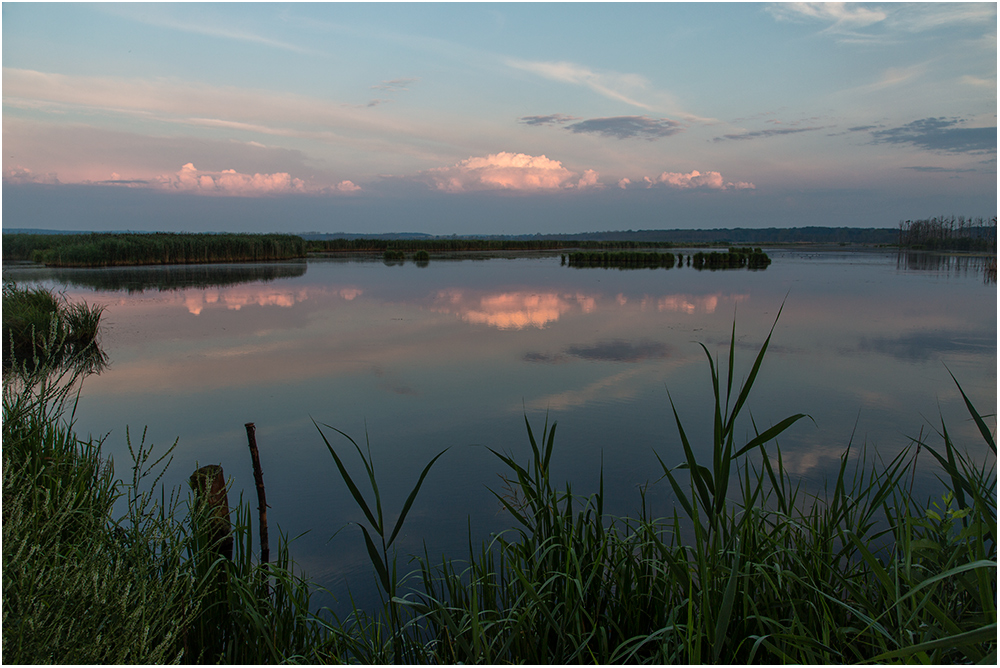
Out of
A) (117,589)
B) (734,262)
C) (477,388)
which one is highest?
(734,262)

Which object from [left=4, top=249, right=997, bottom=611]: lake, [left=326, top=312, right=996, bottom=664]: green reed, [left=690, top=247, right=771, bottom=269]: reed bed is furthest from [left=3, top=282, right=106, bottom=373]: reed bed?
[left=690, top=247, right=771, bottom=269]: reed bed

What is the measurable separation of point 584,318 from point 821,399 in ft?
19.2

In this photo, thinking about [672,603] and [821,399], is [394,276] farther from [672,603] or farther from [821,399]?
[672,603]

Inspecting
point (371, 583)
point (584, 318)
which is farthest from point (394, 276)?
point (371, 583)

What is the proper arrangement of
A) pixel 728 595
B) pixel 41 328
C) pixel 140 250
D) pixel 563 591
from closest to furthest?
pixel 728 595, pixel 563 591, pixel 41 328, pixel 140 250

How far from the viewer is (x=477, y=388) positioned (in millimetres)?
6758

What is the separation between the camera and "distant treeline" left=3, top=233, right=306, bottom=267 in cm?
→ 2508

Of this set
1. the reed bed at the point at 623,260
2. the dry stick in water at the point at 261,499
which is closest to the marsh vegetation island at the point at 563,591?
the dry stick in water at the point at 261,499

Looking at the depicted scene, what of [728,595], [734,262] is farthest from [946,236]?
[728,595]

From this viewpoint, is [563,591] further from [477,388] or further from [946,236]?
[946,236]

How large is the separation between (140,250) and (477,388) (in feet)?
83.7

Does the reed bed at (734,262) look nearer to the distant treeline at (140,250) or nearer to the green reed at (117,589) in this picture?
the distant treeline at (140,250)

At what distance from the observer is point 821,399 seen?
246 inches

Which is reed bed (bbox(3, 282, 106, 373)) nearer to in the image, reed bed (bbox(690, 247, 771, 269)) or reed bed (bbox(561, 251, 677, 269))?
reed bed (bbox(561, 251, 677, 269))
